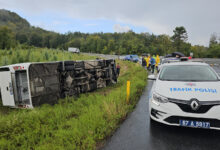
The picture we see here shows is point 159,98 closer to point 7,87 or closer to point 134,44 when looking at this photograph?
point 7,87

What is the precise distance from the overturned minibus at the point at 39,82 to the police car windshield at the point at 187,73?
4326 millimetres

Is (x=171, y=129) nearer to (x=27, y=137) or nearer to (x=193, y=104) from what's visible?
(x=193, y=104)

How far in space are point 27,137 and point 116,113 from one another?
93.5 inches

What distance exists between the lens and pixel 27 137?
10.5ft

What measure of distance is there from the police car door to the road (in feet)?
15.0

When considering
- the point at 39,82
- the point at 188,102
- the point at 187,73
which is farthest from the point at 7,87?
the point at 187,73

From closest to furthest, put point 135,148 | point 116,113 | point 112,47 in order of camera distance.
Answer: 1. point 135,148
2. point 116,113
3. point 112,47

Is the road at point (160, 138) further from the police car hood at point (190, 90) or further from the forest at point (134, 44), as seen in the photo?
the forest at point (134, 44)

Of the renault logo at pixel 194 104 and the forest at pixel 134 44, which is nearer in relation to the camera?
the renault logo at pixel 194 104

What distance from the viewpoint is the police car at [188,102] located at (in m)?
2.79

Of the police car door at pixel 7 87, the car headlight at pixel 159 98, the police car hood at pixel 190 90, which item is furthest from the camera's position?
the police car door at pixel 7 87

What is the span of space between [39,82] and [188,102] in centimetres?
501

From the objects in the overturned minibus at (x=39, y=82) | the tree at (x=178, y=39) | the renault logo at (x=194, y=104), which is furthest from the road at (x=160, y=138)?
the tree at (x=178, y=39)

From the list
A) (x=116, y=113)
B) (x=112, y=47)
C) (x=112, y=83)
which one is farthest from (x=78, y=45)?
(x=116, y=113)
